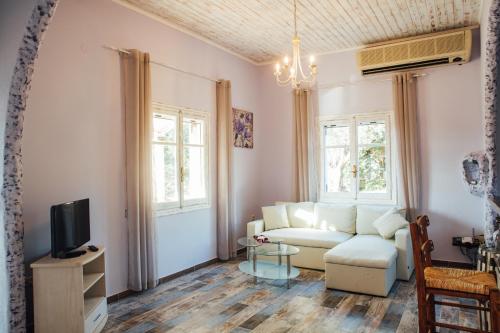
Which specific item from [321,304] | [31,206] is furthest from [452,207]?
[31,206]

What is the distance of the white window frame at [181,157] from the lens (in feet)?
14.3

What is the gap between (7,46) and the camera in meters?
2.53

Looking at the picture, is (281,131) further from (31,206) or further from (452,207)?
(31,206)

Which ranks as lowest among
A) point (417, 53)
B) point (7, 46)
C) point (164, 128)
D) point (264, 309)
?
point (264, 309)

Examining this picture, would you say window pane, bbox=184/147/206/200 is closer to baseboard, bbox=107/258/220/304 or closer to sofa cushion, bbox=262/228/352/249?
baseboard, bbox=107/258/220/304

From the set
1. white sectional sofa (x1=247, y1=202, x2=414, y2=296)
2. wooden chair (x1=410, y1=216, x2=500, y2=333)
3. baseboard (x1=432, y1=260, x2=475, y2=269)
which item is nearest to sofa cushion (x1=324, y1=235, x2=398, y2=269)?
white sectional sofa (x1=247, y1=202, x2=414, y2=296)

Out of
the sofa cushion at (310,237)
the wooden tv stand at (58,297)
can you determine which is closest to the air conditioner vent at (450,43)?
the sofa cushion at (310,237)

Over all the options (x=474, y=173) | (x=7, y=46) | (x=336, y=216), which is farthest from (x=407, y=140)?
(x=7, y=46)

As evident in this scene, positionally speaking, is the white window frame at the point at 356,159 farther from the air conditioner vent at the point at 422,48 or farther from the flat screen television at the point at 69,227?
the flat screen television at the point at 69,227

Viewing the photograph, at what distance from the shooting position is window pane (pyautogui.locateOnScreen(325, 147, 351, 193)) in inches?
220

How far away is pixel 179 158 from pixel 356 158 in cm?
265

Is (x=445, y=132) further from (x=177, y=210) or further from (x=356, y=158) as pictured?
(x=177, y=210)

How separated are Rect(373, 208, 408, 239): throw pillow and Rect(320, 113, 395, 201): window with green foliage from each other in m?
0.64

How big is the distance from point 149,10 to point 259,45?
1.79 metres
